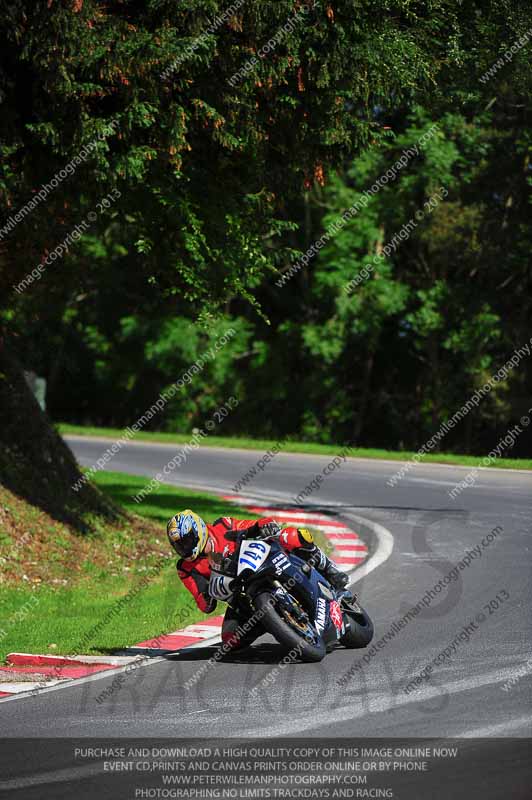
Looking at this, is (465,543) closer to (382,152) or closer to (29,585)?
(29,585)

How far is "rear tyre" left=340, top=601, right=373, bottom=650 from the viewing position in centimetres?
897

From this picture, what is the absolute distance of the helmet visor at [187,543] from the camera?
880 cm

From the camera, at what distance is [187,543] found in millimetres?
8844

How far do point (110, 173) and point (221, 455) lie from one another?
60.7 feet

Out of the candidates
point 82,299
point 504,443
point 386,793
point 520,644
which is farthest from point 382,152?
point 386,793

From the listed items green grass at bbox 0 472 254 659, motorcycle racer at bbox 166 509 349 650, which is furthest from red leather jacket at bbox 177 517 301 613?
green grass at bbox 0 472 254 659

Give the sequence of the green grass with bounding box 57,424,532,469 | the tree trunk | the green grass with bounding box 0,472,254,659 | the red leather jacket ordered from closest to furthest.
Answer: the red leather jacket, the green grass with bounding box 0,472,254,659, the tree trunk, the green grass with bounding box 57,424,532,469

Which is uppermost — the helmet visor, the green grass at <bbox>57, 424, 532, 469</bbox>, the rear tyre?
the rear tyre

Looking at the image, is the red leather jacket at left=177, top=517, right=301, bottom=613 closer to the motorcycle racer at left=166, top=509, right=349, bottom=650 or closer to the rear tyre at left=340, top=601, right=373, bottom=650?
the motorcycle racer at left=166, top=509, right=349, bottom=650

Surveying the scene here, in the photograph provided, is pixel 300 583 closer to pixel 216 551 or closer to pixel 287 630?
pixel 287 630

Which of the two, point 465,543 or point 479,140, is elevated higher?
point 479,140

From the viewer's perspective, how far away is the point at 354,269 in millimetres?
38094

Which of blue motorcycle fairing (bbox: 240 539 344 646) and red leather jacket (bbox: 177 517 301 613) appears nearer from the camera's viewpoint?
blue motorcycle fairing (bbox: 240 539 344 646)

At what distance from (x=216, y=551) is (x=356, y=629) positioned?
135cm
